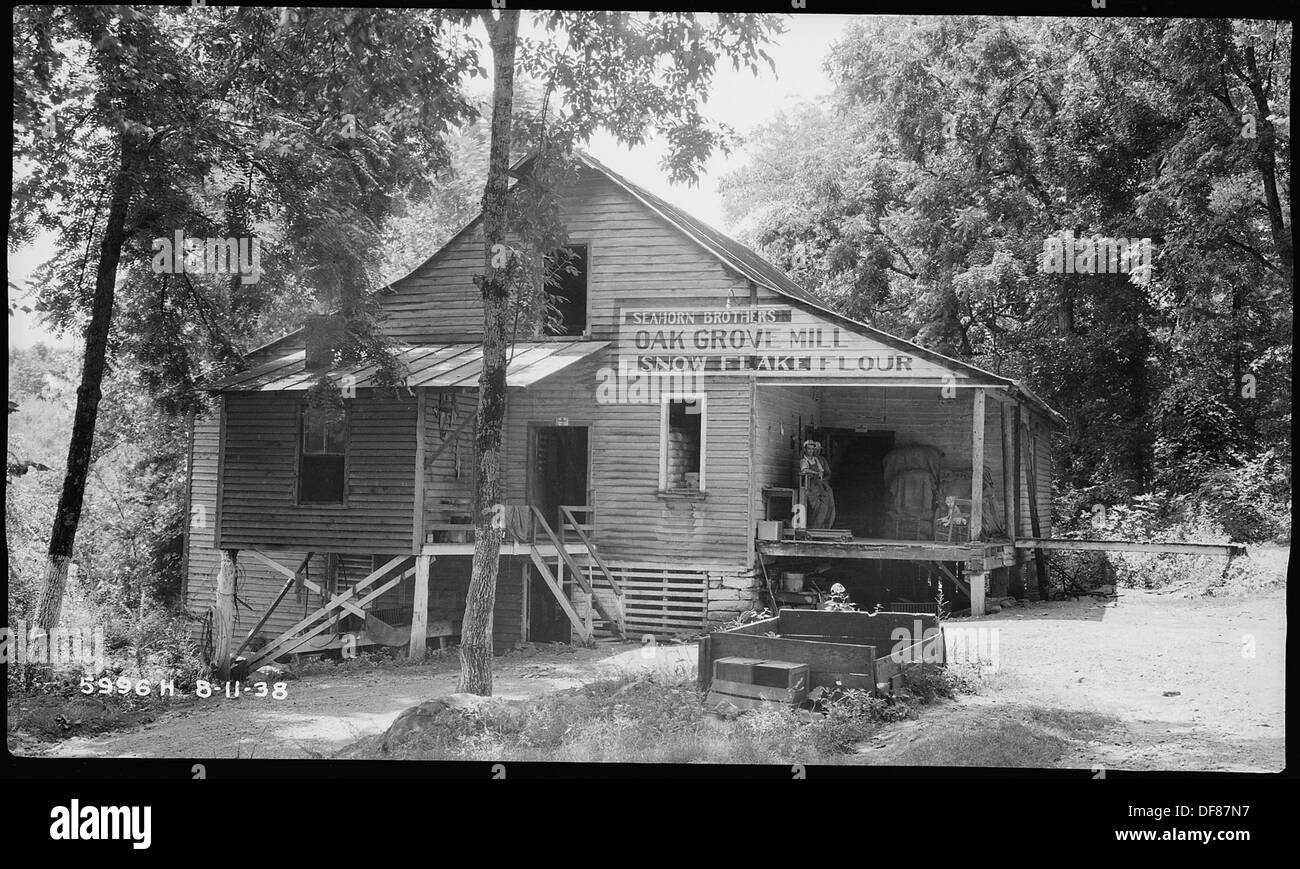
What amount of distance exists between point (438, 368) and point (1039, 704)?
706cm

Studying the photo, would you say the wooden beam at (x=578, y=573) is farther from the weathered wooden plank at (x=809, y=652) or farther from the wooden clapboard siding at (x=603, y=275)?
the weathered wooden plank at (x=809, y=652)

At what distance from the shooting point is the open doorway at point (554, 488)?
12.6 meters

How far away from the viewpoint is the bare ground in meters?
6.84

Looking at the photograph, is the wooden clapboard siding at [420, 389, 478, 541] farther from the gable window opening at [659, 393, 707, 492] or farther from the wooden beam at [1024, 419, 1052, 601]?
the wooden beam at [1024, 419, 1052, 601]

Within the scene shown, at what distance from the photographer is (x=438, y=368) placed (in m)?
11.7

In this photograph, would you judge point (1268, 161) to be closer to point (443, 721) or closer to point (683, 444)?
point (683, 444)

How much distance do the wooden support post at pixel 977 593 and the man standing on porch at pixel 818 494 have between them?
212cm

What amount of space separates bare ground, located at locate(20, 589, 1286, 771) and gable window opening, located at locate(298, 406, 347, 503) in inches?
95.0

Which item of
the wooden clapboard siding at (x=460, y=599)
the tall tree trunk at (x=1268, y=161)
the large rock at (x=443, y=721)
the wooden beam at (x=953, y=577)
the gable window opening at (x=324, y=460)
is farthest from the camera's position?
the wooden clapboard siding at (x=460, y=599)

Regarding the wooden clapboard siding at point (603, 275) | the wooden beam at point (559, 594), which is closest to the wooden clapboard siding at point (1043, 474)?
the wooden clapboard siding at point (603, 275)

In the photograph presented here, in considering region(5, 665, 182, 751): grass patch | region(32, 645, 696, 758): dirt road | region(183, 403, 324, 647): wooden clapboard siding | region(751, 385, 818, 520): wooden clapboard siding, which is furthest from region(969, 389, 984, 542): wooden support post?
region(183, 403, 324, 647): wooden clapboard siding
